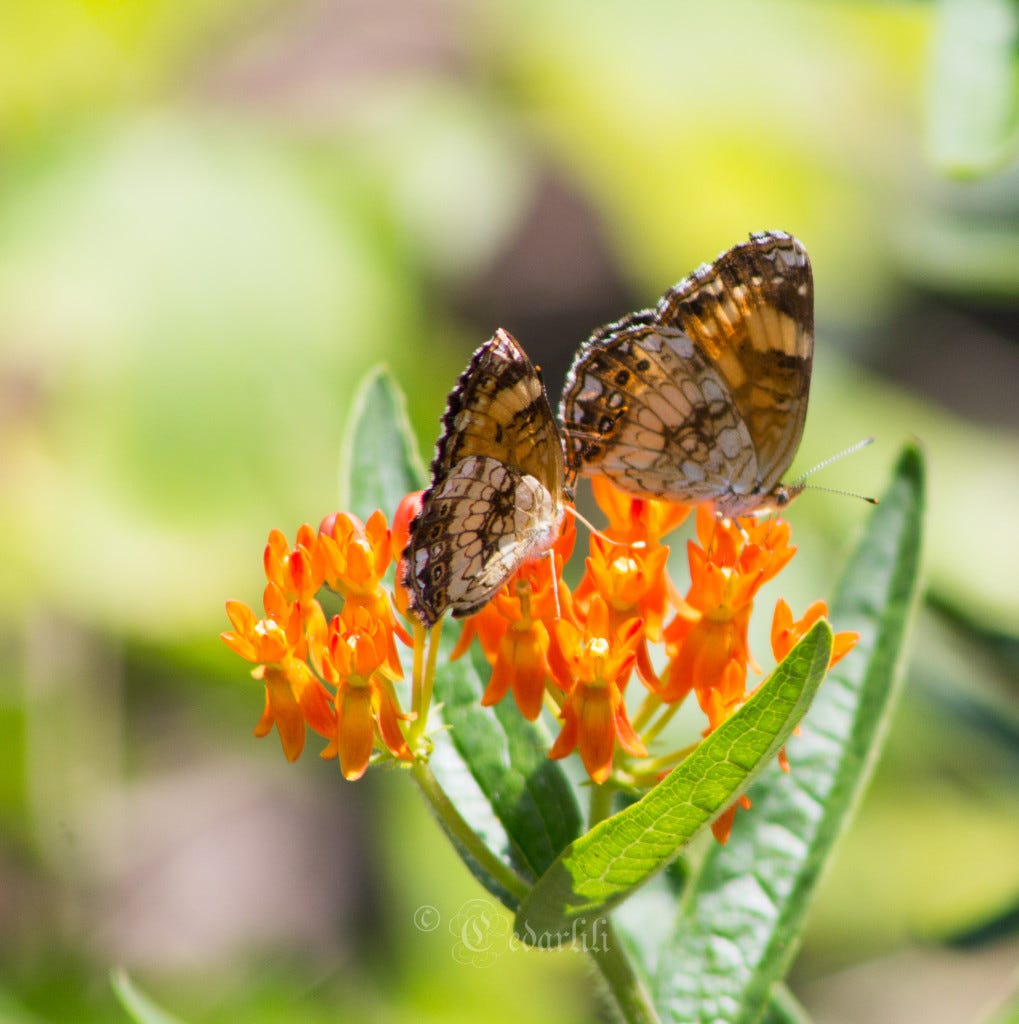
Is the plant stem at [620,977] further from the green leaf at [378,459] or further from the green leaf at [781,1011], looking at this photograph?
the green leaf at [378,459]

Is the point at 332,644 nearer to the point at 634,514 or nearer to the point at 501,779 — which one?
the point at 501,779

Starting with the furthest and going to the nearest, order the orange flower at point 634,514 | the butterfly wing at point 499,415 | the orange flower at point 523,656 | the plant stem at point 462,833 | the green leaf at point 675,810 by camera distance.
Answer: the orange flower at point 634,514, the butterfly wing at point 499,415, the orange flower at point 523,656, the plant stem at point 462,833, the green leaf at point 675,810

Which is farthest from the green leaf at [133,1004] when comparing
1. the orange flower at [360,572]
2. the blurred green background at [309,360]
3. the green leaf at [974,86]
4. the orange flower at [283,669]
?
the blurred green background at [309,360]

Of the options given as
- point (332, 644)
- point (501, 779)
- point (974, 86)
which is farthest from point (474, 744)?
point (974, 86)

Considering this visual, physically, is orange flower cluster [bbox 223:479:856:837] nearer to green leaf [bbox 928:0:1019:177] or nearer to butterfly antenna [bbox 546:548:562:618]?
butterfly antenna [bbox 546:548:562:618]

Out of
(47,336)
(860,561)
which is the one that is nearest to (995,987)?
(860,561)

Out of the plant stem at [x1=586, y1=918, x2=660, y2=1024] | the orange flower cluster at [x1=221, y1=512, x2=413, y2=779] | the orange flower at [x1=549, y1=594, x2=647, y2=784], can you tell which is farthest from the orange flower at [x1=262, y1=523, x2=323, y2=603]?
the plant stem at [x1=586, y1=918, x2=660, y2=1024]
